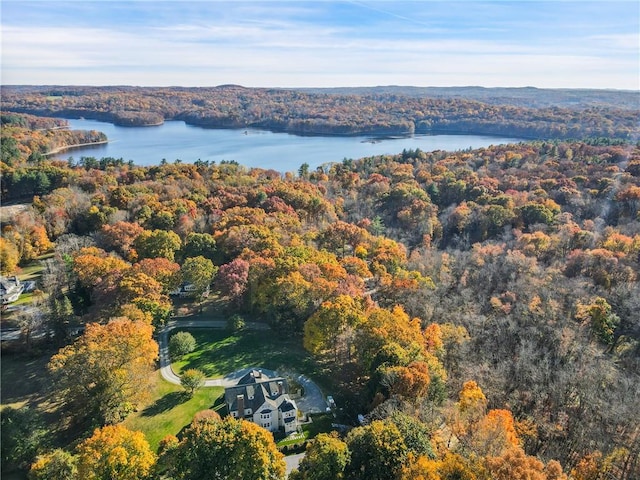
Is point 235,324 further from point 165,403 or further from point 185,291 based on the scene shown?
point 185,291

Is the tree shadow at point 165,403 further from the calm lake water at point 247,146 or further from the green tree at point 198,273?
the calm lake water at point 247,146

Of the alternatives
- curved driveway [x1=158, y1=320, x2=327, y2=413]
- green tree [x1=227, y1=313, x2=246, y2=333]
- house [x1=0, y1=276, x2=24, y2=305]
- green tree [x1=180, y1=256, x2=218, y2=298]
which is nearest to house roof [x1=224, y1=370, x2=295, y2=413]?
curved driveway [x1=158, y1=320, x2=327, y2=413]

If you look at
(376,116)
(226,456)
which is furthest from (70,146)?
(226,456)

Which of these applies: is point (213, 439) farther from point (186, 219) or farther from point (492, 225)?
point (492, 225)

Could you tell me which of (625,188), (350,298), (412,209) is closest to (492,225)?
(412,209)

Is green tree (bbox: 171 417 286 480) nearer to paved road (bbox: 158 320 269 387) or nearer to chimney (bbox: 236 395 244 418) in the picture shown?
chimney (bbox: 236 395 244 418)

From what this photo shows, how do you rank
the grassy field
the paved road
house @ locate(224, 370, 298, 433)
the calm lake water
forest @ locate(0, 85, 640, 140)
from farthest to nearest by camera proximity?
forest @ locate(0, 85, 640, 140)
the calm lake water
the paved road
the grassy field
house @ locate(224, 370, 298, 433)
